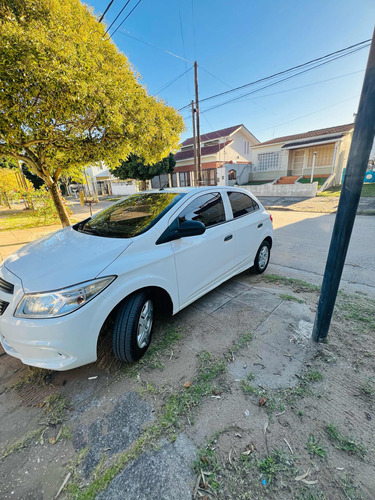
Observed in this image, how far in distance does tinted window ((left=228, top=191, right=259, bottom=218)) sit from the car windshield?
0.87 meters

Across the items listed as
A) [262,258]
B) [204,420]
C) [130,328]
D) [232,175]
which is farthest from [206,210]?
[232,175]

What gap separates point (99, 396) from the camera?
6.19 feet

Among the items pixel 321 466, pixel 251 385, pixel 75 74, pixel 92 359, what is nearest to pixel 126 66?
pixel 75 74

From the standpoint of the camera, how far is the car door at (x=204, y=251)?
2.45m

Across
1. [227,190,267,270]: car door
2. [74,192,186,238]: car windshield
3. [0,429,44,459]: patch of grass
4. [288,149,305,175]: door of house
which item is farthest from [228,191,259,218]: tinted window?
[288,149,305,175]: door of house

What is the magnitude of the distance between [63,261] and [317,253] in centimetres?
518

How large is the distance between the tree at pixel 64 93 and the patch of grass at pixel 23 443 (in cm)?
395

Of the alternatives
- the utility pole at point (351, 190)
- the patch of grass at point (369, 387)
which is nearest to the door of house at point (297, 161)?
the utility pole at point (351, 190)

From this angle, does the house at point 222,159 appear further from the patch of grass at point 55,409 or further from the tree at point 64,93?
the patch of grass at point 55,409

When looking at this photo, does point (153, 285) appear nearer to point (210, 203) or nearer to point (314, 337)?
point (210, 203)

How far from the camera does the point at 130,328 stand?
77.0 inches

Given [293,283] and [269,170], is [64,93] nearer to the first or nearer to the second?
[293,283]

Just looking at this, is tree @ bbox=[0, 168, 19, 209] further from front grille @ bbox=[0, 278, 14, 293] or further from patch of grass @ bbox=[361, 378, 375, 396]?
patch of grass @ bbox=[361, 378, 375, 396]

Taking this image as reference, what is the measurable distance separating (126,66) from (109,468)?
707cm
